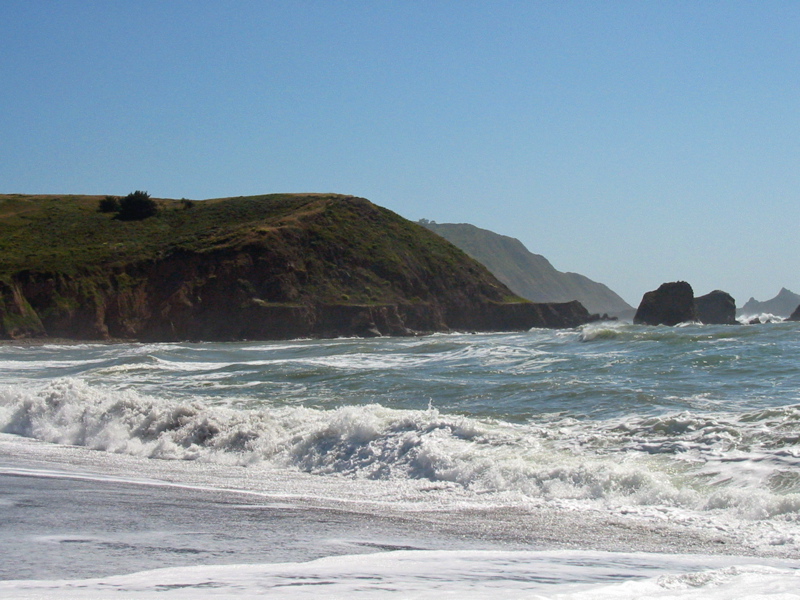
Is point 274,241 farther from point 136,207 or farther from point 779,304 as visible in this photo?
point 779,304

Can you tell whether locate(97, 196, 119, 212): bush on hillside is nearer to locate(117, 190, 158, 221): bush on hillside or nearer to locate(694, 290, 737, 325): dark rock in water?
locate(117, 190, 158, 221): bush on hillside

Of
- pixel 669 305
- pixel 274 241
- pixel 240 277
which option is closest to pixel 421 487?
pixel 240 277

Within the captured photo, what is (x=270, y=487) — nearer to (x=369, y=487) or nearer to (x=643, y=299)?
(x=369, y=487)

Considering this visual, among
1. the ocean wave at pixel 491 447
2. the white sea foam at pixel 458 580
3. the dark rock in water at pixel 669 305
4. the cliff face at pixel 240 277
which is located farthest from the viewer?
the dark rock in water at pixel 669 305

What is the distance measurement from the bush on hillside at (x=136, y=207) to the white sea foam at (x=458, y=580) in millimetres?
73241

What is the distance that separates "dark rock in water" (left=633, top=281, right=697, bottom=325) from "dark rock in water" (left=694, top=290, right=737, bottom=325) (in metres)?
6.70

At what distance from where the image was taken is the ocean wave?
7.73 meters

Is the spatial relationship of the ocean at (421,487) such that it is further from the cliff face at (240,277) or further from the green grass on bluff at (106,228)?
the green grass on bluff at (106,228)

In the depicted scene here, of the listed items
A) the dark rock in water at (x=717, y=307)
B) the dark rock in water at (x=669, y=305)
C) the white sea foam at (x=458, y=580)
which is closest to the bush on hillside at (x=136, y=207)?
the dark rock in water at (x=669, y=305)

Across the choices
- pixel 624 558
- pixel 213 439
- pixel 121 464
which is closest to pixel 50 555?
pixel 624 558

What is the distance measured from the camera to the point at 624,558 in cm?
524

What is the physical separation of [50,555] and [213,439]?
6860 mm

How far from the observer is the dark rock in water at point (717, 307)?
71625 mm

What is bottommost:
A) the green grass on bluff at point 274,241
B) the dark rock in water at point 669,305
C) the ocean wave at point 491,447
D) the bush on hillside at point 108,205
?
the ocean wave at point 491,447
